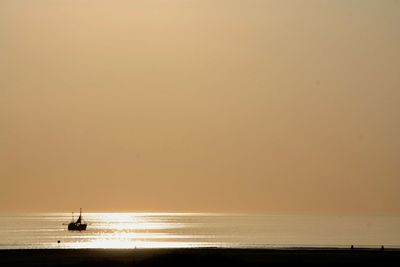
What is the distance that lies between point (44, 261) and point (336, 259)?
21.8 m

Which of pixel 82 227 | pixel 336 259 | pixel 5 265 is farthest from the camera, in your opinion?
pixel 82 227

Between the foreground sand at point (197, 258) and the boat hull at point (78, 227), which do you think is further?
the boat hull at point (78, 227)

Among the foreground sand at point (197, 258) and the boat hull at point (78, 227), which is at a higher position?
the boat hull at point (78, 227)

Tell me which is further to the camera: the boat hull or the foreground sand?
the boat hull

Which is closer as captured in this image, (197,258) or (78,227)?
(197,258)

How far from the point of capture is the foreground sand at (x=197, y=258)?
51.8 m

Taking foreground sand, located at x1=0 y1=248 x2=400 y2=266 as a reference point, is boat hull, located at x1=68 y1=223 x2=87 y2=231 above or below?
above

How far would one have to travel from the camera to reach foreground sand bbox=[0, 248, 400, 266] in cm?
5181

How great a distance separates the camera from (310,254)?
56.2m

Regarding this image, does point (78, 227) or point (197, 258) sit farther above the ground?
point (78, 227)

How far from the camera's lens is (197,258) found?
172ft

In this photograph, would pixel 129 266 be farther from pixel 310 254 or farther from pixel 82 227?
pixel 82 227

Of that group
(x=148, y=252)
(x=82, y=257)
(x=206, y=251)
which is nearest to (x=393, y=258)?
(x=206, y=251)

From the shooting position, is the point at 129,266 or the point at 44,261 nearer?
the point at 129,266
